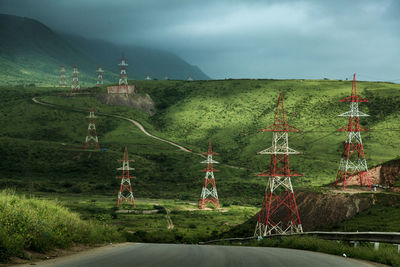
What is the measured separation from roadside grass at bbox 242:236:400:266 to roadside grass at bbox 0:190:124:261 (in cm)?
909

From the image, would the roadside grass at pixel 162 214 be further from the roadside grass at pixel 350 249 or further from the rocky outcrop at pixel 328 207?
the roadside grass at pixel 350 249

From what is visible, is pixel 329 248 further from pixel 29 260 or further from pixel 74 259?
pixel 29 260

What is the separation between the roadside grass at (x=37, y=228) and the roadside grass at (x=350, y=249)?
9.09 metres

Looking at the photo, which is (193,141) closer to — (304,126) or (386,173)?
(304,126)

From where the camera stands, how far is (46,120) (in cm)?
17562

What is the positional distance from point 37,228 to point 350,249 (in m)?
11.4

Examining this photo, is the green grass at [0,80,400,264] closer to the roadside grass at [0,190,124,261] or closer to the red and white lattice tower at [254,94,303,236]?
the red and white lattice tower at [254,94,303,236]

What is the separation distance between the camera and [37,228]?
48.5 feet

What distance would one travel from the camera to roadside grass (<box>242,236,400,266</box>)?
552 inches

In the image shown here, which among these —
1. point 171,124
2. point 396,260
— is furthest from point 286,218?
point 171,124

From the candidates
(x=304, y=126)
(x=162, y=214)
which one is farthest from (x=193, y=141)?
(x=162, y=214)

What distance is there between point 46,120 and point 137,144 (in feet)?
146

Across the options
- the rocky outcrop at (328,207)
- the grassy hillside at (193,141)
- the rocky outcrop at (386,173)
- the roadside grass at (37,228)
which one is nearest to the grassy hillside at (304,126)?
the grassy hillside at (193,141)

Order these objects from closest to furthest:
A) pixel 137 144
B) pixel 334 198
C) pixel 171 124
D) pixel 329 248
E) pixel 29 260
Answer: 1. pixel 29 260
2. pixel 329 248
3. pixel 334 198
4. pixel 137 144
5. pixel 171 124
